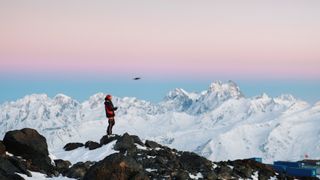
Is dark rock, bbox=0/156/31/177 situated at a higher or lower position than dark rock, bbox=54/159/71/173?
higher

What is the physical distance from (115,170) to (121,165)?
33 cm

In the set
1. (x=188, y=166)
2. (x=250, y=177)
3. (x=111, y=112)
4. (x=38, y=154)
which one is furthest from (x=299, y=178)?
(x=38, y=154)

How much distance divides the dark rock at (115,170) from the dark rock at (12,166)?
4.46 metres

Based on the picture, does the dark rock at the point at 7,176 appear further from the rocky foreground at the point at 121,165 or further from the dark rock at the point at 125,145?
the dark rock at the point at 125,145

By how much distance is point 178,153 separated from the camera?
1441 inches

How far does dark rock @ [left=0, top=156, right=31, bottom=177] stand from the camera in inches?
1011

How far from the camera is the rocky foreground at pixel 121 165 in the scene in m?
23.5

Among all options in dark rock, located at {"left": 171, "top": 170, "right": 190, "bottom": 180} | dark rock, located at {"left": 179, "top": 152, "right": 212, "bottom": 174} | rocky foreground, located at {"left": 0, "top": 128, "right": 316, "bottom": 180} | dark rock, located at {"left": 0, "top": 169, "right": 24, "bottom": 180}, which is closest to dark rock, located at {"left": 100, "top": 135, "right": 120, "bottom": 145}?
rocky foreground, located at {"left": 0, "top": 128, "right": 316, "bottom": 180}

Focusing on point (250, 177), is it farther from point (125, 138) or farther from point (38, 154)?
point (38, 154)

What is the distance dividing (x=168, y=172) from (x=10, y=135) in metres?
9.23

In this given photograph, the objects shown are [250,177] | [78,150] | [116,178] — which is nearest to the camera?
[116,178]

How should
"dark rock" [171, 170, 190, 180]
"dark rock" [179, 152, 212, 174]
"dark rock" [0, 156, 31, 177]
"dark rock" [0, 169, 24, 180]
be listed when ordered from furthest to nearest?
"dark rock" [179, 152, 212, 174] → "dark rock" [171, 170, 190, 180] → "dark rock" [0, 156, 31, 177] → "dark rock" [0, 169, 24, 180]

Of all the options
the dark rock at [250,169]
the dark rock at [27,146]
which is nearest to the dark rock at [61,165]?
the dark rock at [27,146]

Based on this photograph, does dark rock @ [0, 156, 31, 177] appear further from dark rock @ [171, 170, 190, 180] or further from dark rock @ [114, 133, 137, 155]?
dark rock @ [114, 133, 137, 155]
